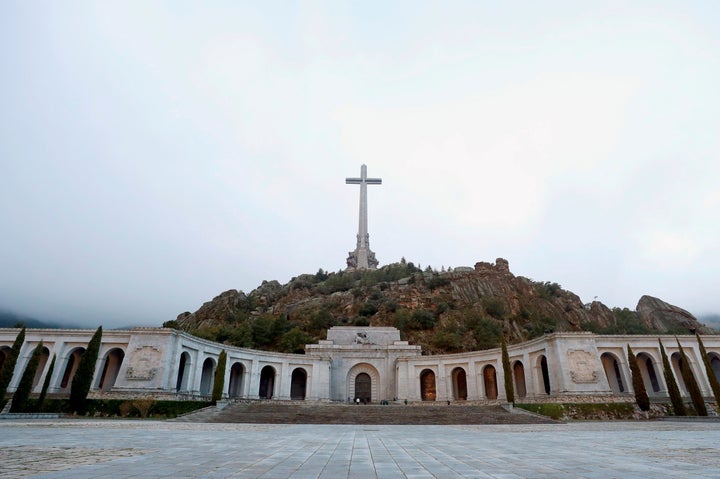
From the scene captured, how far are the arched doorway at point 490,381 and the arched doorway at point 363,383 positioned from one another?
10767 millimetres

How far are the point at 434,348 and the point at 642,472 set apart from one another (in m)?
50.6

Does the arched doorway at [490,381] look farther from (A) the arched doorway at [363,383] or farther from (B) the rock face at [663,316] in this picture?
(B) the rock face at [663,316]

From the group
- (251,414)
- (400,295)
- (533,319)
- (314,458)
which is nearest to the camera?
(314,458)

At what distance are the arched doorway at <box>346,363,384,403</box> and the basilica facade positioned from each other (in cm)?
10

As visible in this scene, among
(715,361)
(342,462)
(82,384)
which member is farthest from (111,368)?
(715,361)

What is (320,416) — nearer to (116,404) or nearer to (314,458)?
(116,404)

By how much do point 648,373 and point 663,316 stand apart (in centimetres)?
3737

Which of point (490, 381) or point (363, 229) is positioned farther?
point (363, 229)

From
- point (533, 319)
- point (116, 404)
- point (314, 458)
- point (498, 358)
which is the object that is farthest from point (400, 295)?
point (314, 458)

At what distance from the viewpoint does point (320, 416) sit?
24.6m

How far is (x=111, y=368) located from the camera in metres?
33.3

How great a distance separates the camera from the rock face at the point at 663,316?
6047cm

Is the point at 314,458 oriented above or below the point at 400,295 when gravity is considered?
below

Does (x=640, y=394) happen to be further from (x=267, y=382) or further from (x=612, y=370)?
(x=267, y=382)
